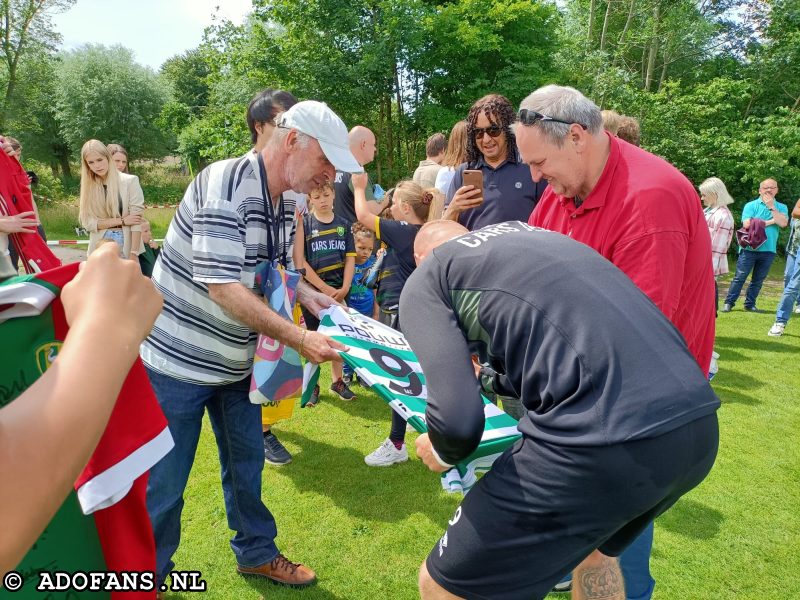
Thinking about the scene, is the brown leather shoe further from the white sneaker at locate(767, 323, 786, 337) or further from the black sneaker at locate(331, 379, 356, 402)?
the white sneaker at locate(767, 323, 786, 337)

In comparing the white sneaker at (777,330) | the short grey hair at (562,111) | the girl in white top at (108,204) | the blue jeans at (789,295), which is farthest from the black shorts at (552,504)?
the blue jeans at (789,295)

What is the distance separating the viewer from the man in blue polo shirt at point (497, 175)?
12.4 ft

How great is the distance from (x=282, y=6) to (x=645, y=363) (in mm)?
15803

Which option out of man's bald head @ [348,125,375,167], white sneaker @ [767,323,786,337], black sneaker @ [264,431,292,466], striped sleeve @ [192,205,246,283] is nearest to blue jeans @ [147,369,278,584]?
striped sleeve @ [192,205,246,283]

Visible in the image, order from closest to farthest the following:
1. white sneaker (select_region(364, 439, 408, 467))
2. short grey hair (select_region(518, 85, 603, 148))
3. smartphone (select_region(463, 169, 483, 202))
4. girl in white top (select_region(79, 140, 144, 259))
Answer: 1. short grey hair (select_region(518, 85, 603, 148))
2. smartphone (select_region(463, 169, 483, 202))
3. white sneaker (select_region(364, 439, 408, 467))
4. girl in white top (select_region(79, 140, 144, 259))

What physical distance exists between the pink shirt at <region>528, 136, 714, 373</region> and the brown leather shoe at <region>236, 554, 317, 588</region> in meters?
2.37

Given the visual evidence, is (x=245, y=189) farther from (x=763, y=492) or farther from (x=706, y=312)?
(x=763, y=492)

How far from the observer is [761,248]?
9633mm

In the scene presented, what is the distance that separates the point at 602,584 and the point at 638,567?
1.52 feet

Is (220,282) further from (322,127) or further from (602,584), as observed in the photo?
(602,584)

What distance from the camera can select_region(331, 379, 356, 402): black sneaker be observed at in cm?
570

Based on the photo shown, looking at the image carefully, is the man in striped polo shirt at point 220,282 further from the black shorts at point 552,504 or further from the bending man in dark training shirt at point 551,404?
the black shorts at point 552,504

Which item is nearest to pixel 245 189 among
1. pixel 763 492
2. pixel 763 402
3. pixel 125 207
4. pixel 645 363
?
pixel 645 363

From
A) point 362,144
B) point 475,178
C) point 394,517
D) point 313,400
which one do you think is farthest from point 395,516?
point 362,144
